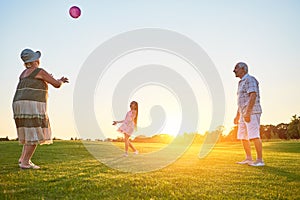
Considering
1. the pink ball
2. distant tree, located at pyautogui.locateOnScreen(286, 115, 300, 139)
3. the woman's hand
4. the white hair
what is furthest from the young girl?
distant tree, located at pyautogui.locateOnScreen(286, 115, 300, 139)

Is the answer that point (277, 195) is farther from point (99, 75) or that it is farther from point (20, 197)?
point (99, 75)

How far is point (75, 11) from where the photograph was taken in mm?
10367

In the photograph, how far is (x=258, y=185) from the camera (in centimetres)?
536

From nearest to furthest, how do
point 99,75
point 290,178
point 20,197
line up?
point 20,197, point 290,178, point 99,75

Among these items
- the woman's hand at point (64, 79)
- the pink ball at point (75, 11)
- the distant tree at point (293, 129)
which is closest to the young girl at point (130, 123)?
the pink ball at point (75, 11)

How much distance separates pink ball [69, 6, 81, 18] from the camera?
10226 millimetres

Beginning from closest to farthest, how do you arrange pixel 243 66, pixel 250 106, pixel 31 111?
pixel 31 111 < pixel 250 106 < pixel 243 66

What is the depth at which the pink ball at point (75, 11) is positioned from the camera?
10226 mm

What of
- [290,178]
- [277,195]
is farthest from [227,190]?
[290,178]

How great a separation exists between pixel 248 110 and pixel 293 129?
158ft

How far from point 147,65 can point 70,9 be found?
8.52m

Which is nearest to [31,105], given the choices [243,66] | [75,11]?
[75,11]

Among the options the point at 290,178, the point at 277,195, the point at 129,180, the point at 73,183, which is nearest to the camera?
the point at 277,195

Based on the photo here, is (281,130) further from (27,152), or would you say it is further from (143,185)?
(143,185)
